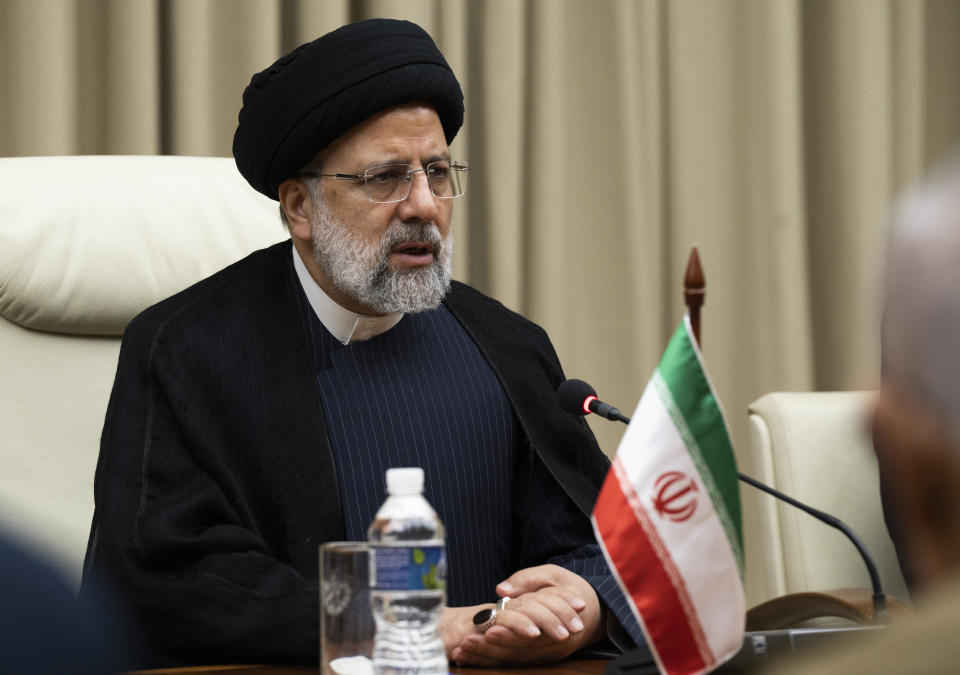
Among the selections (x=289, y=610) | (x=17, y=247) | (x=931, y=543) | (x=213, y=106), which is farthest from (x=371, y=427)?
(x=931, y=543)

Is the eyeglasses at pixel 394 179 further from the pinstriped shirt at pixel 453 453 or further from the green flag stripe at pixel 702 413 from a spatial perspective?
the green flag stripe at pixel 702 413

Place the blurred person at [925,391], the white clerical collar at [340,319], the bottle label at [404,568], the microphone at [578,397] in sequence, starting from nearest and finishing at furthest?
the blurred person at [925,391] < the bottle label at [404,568] < the microphone at [578,397] < the white clerical collar at [340,319]

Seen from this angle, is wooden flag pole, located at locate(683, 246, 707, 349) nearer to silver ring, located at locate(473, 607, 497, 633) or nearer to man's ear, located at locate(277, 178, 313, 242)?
silver ring, located at locate(473, 607, 497, 633)

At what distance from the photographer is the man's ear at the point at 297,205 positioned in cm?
201

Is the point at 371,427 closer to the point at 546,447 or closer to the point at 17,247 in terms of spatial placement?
the point at 546,447

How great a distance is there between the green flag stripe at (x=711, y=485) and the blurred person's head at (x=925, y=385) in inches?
12.3

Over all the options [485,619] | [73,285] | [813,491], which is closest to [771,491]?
[485,619]

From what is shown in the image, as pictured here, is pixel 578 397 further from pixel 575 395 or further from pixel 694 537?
pixel 694 537

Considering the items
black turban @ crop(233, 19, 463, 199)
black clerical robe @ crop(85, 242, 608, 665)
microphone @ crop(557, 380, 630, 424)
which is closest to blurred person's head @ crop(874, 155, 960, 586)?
microphone @ crop(557, 380, 630, 424)

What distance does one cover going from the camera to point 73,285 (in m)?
2.02

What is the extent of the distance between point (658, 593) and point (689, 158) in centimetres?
227

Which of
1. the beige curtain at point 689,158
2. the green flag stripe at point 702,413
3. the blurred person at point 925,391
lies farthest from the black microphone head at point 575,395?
the beige curtain at point 689,158

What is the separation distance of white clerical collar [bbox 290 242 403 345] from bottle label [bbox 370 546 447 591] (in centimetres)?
92

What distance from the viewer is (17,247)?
200 centimetres
